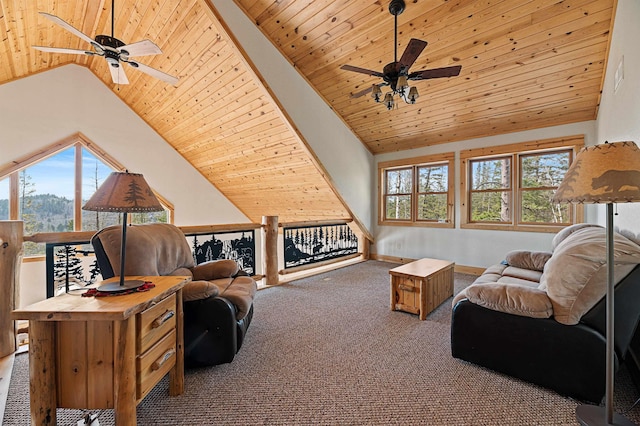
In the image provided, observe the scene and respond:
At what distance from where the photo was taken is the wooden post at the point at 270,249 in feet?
13.4

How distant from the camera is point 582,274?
162 cm

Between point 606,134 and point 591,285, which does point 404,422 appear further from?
point 606,134

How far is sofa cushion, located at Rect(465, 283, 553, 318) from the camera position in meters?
1.74

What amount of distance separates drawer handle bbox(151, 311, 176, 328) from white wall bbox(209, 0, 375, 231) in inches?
121

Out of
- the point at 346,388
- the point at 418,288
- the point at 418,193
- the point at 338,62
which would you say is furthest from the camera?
the point at 418,193

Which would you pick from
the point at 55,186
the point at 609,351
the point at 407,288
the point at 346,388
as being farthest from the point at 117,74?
the point at 609,351

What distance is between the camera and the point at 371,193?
5.98 m

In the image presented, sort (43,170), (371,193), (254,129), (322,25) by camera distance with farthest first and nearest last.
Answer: (371,193)
(43,170)
(254,129)
(322,25)

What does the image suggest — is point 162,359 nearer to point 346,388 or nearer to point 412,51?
point 346,388

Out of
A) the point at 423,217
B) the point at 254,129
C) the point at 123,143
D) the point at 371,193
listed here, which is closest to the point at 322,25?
the point at 254,129

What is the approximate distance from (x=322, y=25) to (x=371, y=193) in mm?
3348

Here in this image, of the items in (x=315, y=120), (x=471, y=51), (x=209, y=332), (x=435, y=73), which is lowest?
(x=209, y=332)

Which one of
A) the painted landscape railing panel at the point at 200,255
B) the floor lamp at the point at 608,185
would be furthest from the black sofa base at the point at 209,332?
the floor lamp at the point at 608,185

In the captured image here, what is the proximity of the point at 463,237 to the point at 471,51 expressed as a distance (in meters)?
2.88
